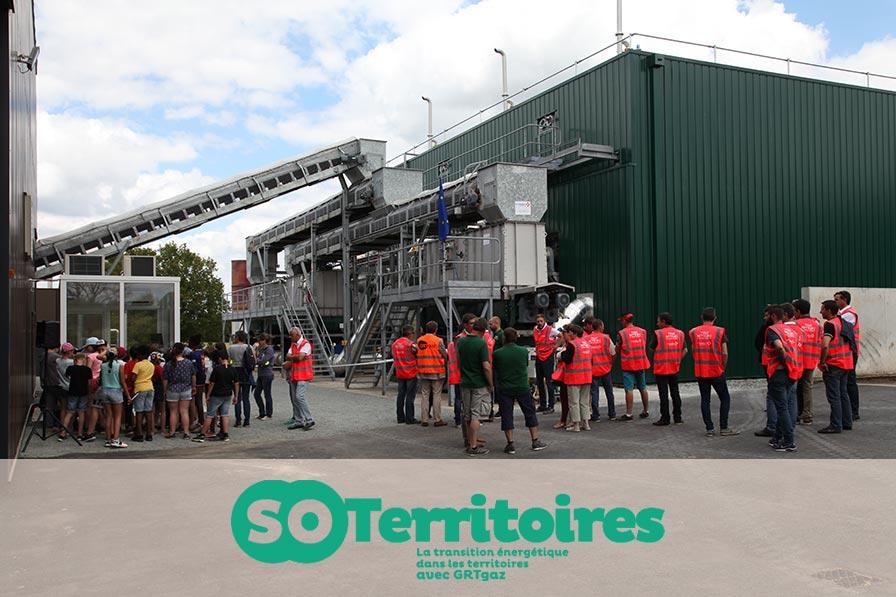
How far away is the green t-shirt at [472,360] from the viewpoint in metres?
10.5

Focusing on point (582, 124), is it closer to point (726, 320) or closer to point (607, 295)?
point (607, 295)

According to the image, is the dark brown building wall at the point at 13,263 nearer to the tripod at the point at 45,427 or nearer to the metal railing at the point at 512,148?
the tripod at the point at 45,427

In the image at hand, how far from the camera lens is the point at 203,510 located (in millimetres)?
7648

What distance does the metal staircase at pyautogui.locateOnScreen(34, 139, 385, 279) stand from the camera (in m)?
22.3

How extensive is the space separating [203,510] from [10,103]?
5.38 m

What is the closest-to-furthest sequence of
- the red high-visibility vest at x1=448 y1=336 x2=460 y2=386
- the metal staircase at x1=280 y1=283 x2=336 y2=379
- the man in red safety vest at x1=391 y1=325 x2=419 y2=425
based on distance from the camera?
the red high-visibility vest at x1=448 y1=336 x2=460 y2=386 → the man in red safety vest at x1=391 y1=325 x2=419 y2=425 → the metal staircase at x1=280 y1=283 x2=336 y2=379

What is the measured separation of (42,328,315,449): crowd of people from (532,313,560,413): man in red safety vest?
4322 millimetres

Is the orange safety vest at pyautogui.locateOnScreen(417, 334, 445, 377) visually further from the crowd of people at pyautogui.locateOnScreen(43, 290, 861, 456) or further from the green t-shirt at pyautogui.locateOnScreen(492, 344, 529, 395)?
the green t-shirt at pyautogui.locateOnScreen(492, 344, 529, 395)

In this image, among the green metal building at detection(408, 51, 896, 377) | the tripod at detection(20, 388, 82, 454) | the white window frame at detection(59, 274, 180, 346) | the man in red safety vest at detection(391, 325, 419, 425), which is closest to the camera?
the tripod at detection(20, 388, 82, 454)

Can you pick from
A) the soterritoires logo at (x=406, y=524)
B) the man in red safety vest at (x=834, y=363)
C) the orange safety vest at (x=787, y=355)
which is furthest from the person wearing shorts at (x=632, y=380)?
the soterritoires logo at (x=406, y=524)

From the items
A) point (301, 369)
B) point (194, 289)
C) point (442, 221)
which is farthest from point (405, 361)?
point (194, 289)

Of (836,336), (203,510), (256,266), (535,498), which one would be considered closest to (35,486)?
(203,510)

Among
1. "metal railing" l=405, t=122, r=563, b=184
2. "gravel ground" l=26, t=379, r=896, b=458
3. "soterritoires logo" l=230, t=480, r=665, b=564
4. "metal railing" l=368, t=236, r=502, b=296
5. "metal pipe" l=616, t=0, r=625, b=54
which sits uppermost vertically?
"metal pipe" l=616, t=0, r=625, b=54

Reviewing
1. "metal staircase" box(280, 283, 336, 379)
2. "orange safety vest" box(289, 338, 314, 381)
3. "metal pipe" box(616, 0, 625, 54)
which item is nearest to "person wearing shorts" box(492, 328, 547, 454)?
"orange safety vest" box(289, 338, 314, 381)
